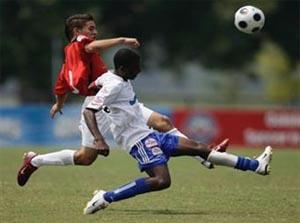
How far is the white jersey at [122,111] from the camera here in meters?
10.8

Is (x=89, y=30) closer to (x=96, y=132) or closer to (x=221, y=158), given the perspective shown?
(x=96, y=132)

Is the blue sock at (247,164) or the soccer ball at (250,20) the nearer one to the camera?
the blue sock at (247,164)

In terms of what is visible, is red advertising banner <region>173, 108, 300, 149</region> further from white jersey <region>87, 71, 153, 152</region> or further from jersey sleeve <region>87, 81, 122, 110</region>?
jersey sleeve <region>87, 81, 122, 110</region>

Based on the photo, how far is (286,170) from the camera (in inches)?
731

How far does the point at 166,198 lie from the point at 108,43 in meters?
2.19

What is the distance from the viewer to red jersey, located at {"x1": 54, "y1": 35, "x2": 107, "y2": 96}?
12258 mm

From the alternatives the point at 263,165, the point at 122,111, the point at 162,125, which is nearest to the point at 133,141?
the point at 122,111

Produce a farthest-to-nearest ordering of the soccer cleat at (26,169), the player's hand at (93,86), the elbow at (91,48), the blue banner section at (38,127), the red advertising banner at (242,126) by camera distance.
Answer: the red advertising banner at (242,126) → the blue banner section at (38,127) → the soccer cleat at (26,169) → the elbow at (91,48) → the player's hand at (93,86)

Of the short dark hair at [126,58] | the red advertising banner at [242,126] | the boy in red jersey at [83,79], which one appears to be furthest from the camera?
the red advertising banner at [242,126]

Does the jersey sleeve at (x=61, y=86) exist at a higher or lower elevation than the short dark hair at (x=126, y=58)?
lower

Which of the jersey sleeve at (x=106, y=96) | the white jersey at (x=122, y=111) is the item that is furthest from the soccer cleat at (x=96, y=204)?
the jersey sleeve at (x=106, y=96)

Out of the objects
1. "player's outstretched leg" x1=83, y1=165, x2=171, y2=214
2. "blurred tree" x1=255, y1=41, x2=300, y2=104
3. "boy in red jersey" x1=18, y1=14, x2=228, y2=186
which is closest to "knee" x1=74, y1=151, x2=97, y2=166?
"boy in red jersey" x1=18, y1=14, x2=228, y2=186

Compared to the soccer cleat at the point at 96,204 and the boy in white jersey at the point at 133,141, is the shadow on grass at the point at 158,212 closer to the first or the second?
the boy in white jersey at the point at 133,141

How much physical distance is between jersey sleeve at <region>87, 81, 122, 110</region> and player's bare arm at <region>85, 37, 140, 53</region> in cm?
49
